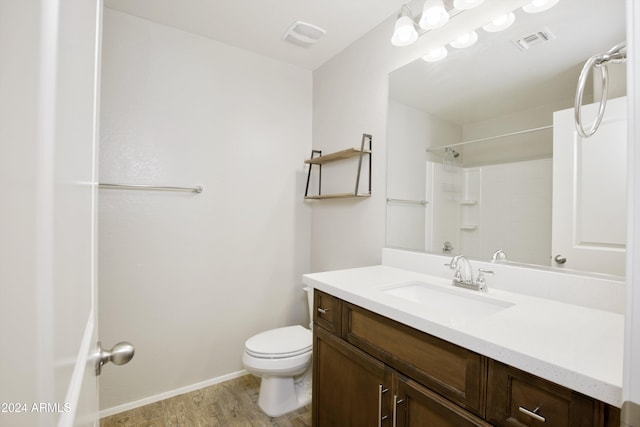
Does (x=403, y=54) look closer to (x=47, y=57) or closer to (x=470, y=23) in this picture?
(x=470, y=23)

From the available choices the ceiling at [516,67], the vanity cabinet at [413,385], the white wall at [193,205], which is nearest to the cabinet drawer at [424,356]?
the vanity cabinet at [413,385]

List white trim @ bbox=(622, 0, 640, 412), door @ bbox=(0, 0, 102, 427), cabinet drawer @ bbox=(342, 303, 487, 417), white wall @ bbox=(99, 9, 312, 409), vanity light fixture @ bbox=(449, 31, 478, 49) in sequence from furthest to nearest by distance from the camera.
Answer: white wall @ bbox=(99, 9, 312, 409) < vanity light fixture @ bbox=(449, 31, 478, 49) < cabinet drawer @ bbox=(342, 303, 487, 417) < white trim @ bbox=(622, 0, 640, 412) < door @ bbox=(0, 0, 102, 427)

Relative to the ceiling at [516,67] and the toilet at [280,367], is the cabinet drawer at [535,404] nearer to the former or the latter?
the ceiling at [516,67]

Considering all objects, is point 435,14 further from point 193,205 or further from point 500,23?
point 193,205

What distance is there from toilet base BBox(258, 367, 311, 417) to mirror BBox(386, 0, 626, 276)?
1.12 meters

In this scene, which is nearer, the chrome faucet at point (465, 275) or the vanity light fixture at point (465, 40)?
the chrome faucet at point (465, 275)

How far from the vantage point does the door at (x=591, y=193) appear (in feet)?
3.25

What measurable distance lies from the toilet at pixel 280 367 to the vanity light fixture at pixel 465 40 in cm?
189

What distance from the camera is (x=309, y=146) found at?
8.49 feet

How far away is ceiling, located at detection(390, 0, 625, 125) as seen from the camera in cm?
109

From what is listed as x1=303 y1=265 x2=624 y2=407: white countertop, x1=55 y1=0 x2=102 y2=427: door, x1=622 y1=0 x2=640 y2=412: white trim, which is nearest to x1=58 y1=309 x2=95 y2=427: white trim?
x1=55 y1=0 x2=102 y2=427: door

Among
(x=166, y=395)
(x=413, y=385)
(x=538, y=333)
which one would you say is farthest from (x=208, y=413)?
(x=538, y=333)

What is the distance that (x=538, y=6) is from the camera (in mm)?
1223

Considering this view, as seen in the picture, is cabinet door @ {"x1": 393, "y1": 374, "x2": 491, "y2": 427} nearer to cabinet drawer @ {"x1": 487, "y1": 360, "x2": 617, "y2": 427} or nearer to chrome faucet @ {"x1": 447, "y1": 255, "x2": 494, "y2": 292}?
cabinet drawer @ {"x1": 487, "y1": 360, "x2": 617, "y2": 427}
